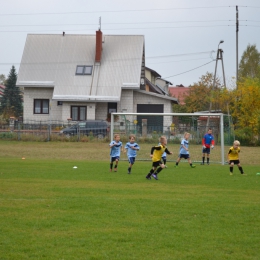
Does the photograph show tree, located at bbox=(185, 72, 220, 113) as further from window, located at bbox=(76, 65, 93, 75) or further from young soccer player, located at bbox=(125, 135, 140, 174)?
young soccer player, located at bbox=(125, 135, 140, 174)

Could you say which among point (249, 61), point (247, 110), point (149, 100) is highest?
point (249, 61)

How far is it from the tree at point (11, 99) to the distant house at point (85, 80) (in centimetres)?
2650

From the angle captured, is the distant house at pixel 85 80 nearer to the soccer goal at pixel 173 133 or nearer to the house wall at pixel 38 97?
the house wall at pixel 38 97

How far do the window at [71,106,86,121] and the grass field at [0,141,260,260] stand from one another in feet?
108

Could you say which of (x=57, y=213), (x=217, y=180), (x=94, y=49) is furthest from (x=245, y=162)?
(x=94, y=49)

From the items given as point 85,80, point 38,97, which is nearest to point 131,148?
point 85,80

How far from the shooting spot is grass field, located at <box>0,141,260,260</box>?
804 cm

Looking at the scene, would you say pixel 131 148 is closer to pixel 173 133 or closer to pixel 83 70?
pixel 173 133

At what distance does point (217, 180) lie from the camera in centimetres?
1858

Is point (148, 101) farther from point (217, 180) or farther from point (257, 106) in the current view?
point (217, 180)

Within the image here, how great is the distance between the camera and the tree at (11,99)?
81750 mm

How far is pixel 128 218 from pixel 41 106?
1725 inches

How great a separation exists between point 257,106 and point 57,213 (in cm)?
3587

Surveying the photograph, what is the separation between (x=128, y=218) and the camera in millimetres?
10461
